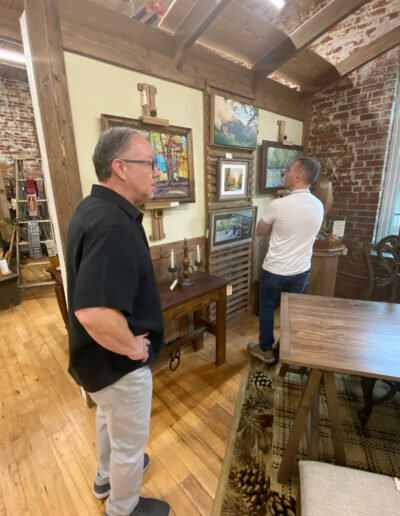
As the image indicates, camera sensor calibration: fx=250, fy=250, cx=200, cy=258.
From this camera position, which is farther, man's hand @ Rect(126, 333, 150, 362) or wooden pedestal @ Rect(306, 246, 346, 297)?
wooden pedestal @ Rect(306, 246, 346, 297)

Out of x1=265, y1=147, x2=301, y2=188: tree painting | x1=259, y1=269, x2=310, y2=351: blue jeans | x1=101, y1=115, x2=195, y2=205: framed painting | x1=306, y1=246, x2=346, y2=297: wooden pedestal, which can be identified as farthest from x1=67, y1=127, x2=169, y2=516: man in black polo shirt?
x1=306, y1=246, x2=346, y2=297: wooden pedestal

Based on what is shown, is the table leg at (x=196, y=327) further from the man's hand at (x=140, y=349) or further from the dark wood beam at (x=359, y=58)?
the dark wood beam at (x=359, y=58)

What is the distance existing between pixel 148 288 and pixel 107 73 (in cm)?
158

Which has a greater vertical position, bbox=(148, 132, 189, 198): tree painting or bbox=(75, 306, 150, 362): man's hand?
bbox=(148, 132, 189, 198): tree painting

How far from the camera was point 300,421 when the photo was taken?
Result: 1.28 m

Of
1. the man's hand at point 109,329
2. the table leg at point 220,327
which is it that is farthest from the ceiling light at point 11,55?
the man's hand at point 109,329

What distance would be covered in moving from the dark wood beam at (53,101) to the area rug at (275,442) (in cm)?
185

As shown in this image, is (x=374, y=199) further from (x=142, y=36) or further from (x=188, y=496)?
(x=188, y=496)

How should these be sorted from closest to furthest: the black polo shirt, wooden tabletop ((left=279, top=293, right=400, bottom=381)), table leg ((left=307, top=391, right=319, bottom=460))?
the black polo shirt < wooden tabletop ((left=279, top=293, right=400, bottom=381)) < table leg ((left=307, top=391, right=319, bottom=460))

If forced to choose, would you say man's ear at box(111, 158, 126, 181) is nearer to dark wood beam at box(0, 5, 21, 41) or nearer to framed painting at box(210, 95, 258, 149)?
dark wood beam at box(0, 5, 21, 41)

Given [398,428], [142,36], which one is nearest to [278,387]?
[398,428]

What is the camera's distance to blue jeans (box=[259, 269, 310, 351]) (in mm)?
2211

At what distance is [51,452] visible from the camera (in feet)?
5.32

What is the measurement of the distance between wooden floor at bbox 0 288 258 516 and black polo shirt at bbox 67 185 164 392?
2.97 feet
